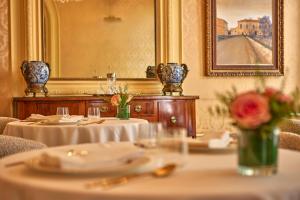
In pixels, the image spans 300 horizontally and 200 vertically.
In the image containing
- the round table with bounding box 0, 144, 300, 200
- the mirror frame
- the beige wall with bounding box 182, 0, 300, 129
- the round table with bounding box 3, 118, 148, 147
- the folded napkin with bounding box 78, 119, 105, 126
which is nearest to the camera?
the round table with bounding box 0, 144, 300, 200

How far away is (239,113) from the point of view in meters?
1.34

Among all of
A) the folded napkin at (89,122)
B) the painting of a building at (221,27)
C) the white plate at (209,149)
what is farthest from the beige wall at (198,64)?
the white plate at (209,149)

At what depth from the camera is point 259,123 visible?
1320mm

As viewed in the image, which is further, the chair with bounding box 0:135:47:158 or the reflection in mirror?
the reflection in mirror

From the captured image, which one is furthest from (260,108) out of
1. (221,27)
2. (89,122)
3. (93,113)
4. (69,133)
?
(221,27)

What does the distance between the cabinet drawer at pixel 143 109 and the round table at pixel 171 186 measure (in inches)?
133

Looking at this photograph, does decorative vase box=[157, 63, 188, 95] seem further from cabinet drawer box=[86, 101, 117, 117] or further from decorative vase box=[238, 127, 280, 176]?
decorative vase box=[238, 127, 280, 176]

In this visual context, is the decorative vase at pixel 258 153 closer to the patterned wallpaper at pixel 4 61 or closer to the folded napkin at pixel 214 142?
the folded napkin at pixel 214 142

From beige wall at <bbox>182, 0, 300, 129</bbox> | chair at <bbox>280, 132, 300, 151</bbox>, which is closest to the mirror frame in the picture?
beige wall at <bbox>182, 0, 300, 129</bbox>

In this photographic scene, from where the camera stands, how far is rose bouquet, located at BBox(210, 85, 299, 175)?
1319mm

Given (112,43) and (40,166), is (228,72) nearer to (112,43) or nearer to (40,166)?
(112,43)

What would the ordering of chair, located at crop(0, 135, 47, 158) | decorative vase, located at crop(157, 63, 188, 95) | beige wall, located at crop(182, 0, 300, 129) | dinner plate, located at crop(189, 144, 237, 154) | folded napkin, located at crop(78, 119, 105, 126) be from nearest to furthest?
dinner plate, located at crop(189, 144, 237, 154) < chair, located at crop(0, 135, 47, 158) < folded napkin, located at crop(78, 119, 105, 126) < decorative vase, located at crop(157, 63, 188, 95) < beige wall, located at crop(182, 0, 300, 129)

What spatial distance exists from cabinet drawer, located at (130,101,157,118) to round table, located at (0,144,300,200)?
133 inches

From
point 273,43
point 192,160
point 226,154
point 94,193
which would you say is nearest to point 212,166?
point 192,160
